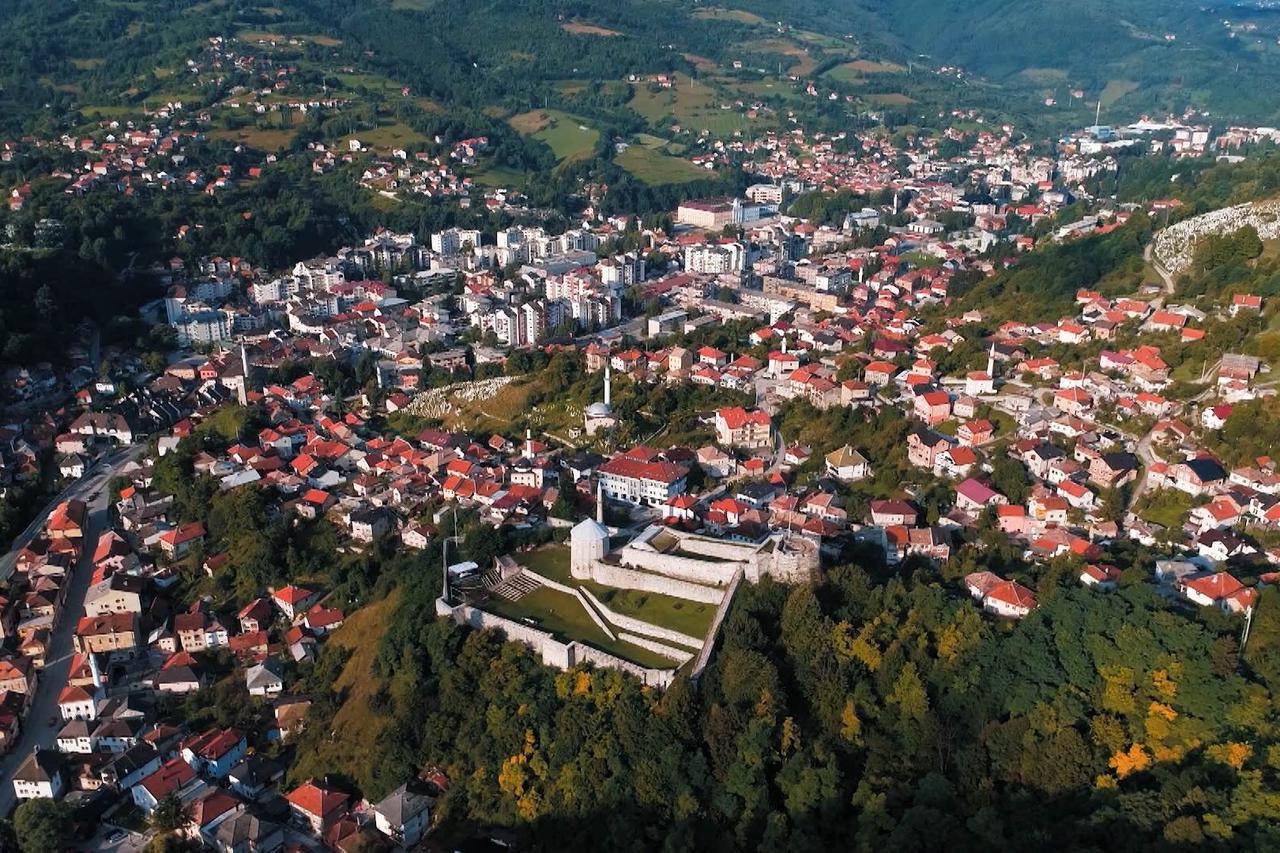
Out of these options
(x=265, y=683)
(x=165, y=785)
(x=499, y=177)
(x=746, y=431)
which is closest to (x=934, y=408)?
(x=746, y=431)

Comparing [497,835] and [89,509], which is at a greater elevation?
[497,835]

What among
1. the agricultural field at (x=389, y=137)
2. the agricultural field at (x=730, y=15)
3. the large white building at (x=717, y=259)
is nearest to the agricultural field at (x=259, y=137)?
the agricultural field at (x=389, y=137)

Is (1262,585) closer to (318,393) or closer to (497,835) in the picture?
(497,835)

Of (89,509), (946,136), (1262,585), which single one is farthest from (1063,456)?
(946,136)

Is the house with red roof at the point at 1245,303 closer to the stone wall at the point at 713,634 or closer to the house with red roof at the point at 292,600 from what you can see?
the stone wall at the point at 713,634

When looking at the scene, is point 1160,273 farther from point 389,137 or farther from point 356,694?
point 389,137
